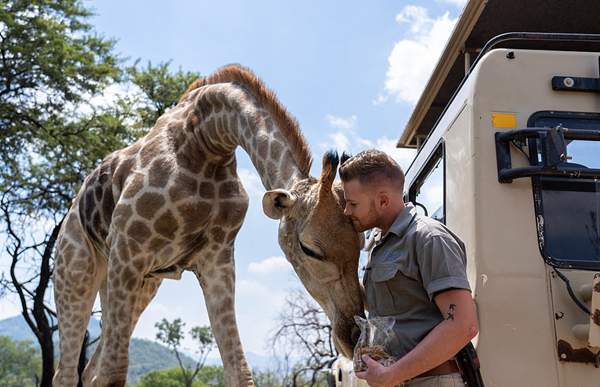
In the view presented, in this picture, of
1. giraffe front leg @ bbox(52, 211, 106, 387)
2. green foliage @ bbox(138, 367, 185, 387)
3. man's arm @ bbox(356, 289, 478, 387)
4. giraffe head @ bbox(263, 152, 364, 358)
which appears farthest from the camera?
green foliage @ bbox(138, 367, 185, 387)

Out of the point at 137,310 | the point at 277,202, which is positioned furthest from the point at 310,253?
the point at 137,310

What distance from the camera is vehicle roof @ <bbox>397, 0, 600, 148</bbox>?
186 inches

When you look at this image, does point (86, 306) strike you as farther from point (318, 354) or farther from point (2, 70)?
point (318, 354)

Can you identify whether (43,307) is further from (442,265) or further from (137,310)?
(442,265)

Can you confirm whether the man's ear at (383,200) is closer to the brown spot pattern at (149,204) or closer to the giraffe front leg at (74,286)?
the brown spot pattern at (149,204)

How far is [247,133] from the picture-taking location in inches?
195

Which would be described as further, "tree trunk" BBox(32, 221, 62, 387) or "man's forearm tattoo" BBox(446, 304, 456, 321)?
"tree trunk" BBox(32, 221, 62, 387)

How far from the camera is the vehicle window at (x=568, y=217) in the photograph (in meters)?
3.17

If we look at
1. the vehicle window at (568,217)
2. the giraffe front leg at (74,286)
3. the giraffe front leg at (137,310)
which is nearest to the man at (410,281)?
the vehicle window at (568,217)

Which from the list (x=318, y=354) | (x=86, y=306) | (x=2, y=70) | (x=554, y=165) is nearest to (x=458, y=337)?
(x=554, y=165)

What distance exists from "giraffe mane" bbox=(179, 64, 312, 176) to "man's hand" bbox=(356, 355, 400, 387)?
1969mm

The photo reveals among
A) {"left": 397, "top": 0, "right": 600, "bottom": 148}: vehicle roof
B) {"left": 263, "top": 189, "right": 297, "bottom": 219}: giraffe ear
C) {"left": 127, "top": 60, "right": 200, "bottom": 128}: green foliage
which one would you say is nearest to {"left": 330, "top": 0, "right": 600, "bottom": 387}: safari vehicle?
{"left": 263, "top": 189, "right": 297, "bottom": 219}: giraffe ear

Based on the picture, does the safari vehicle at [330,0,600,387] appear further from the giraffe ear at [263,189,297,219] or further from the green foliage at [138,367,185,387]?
the green foliage at [138,367,185,387]

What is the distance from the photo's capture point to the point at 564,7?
16.7 feet
